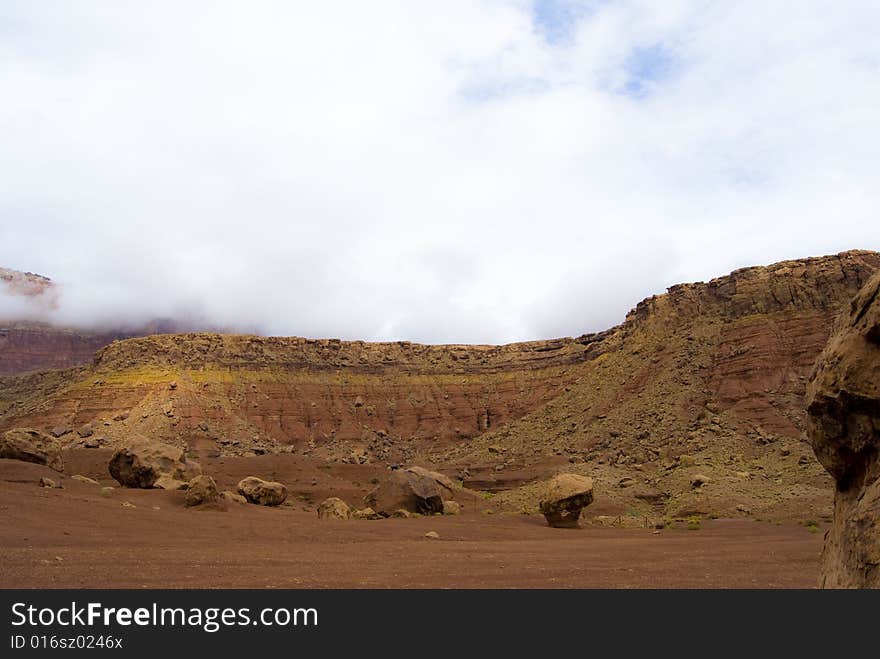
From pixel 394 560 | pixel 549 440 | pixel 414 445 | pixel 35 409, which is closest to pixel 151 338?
pixel 35 409

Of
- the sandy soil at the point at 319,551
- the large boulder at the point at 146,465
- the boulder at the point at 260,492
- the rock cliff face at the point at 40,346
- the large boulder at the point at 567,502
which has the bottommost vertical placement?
the sandy soil at the point at 319,551

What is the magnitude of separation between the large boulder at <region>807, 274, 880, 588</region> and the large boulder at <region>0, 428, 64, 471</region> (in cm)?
2946

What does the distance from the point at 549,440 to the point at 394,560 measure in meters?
49.9

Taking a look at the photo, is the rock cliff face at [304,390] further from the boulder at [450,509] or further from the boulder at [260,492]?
the boulder at [450,509]

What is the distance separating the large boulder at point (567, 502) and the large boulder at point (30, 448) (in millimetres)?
21045

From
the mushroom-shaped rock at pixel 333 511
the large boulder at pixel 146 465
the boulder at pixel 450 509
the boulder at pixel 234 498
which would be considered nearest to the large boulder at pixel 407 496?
the boulder at pixel 450 509

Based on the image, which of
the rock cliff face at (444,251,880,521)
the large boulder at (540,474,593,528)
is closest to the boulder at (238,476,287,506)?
the large boulder at (540,474,593,528)

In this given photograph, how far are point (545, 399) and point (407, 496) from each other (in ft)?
160

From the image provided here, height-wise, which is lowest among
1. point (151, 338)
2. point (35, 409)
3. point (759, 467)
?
point (759, 467)

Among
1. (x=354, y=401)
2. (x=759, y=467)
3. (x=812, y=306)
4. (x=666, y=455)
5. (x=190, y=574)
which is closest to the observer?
(x=190, y=574)

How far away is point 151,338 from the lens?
84.6 metres

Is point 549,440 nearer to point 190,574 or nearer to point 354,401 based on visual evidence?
point 354,401

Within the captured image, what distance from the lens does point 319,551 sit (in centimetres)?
1584

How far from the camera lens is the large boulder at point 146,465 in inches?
1163
